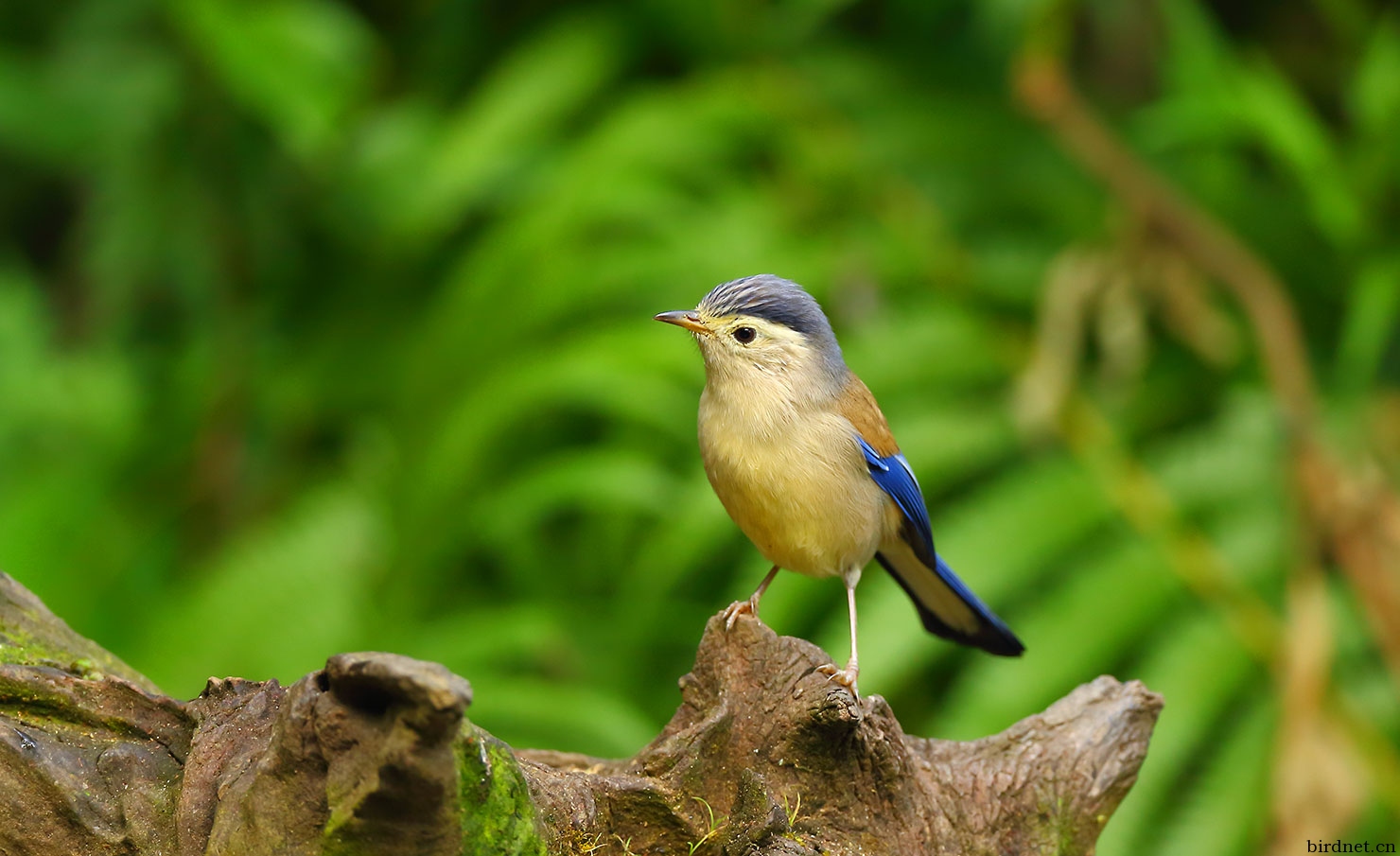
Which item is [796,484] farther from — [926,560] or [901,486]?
[926,560]

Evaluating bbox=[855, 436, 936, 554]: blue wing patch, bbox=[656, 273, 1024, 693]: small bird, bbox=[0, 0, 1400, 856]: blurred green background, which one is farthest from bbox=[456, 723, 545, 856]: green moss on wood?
bbox=[0, 0, 1400, 856]: blurred green background

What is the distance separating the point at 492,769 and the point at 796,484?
Result: 1.31 metres

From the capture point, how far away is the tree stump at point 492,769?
6.77 ft

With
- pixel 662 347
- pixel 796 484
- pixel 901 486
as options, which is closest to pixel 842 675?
pixel 796 484

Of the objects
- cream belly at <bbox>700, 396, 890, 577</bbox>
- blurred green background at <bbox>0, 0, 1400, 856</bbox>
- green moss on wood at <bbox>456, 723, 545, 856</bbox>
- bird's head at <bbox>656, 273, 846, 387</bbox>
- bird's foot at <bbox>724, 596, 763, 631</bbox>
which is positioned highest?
blurred green background at <bbox>0, 0, 1400, 856</bbox>

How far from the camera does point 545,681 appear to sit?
16.8 ft

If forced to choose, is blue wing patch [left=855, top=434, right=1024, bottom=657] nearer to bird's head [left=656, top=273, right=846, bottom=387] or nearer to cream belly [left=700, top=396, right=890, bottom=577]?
cream belly [left=700, top=396, right=890, bottom=577]

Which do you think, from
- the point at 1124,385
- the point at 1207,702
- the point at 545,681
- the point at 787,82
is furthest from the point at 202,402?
the point at 1207,702

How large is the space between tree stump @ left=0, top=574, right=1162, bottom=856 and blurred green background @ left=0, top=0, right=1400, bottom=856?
1396mm

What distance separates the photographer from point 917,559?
12.4 ft

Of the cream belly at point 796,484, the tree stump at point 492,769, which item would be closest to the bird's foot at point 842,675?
the tree stump at point 492,769

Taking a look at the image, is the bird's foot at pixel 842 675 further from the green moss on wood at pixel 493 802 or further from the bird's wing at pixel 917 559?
the green moss on wood at pixel 493 802

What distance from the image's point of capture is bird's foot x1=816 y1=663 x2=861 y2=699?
291cm

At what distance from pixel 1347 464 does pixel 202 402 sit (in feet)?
15.3
